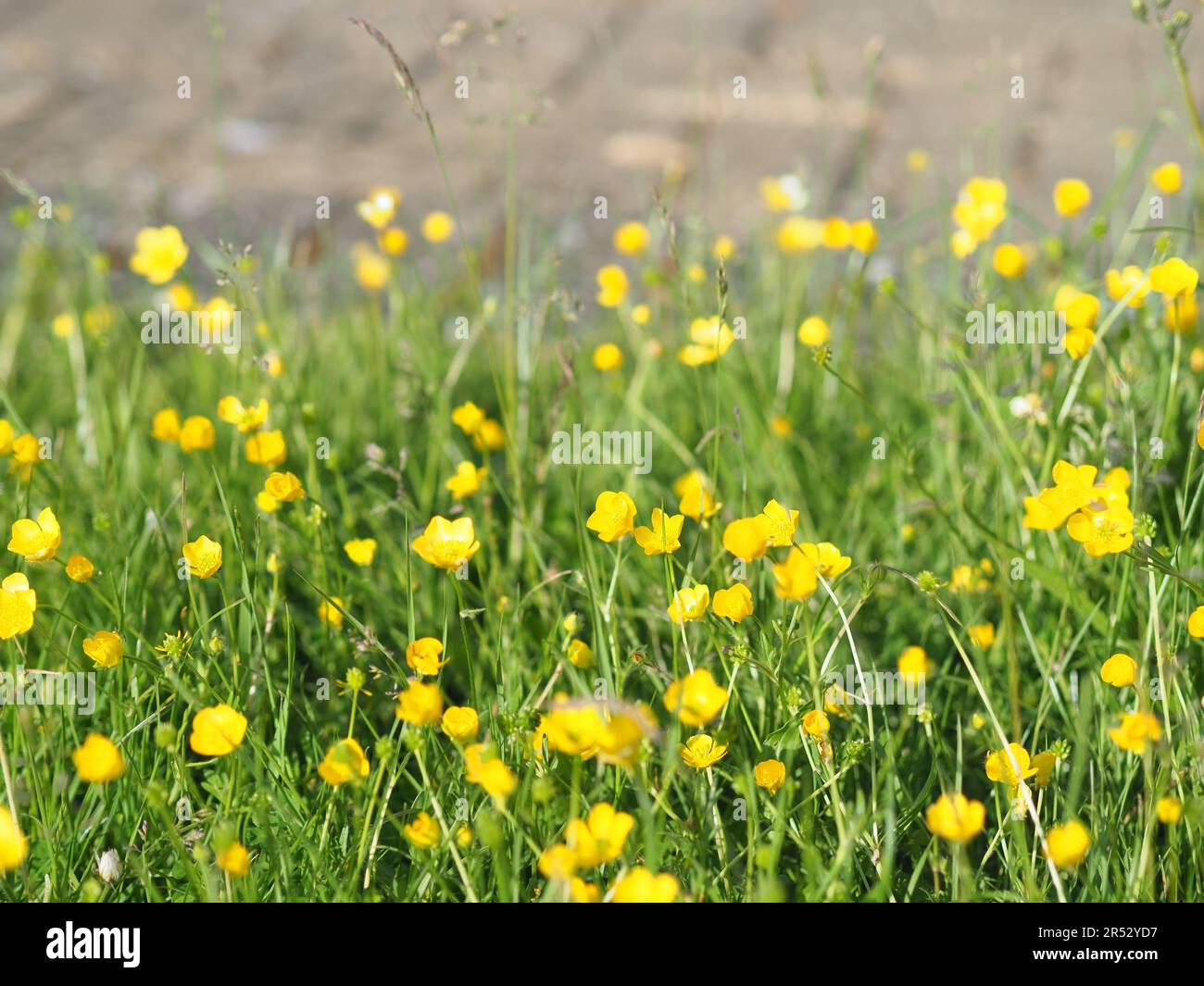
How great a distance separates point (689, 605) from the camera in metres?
1.42

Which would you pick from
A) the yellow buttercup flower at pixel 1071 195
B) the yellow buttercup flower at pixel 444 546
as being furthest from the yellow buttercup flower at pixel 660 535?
the yellow buttercup flower at pixel 1071 195

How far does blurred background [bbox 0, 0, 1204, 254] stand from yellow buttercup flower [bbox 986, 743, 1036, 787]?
2441 mm

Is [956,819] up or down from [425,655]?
down

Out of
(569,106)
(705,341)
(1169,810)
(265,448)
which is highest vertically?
(569,106)

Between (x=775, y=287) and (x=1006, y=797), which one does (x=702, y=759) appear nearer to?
(x=1006, y=797)

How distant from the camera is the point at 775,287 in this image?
312cm

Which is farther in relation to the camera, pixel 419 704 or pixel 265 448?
pixel 265 448

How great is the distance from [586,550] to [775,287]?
1.74m

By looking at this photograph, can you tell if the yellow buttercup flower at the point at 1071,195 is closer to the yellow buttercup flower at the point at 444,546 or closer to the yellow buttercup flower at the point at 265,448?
the yellow buttercup flower at the point at 444,546

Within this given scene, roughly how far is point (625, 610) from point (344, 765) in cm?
62

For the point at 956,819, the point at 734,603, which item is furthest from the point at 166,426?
the point at 956,819

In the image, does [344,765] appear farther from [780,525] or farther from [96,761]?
[780,525]

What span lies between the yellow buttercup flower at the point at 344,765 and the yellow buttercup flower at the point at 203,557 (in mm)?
341
